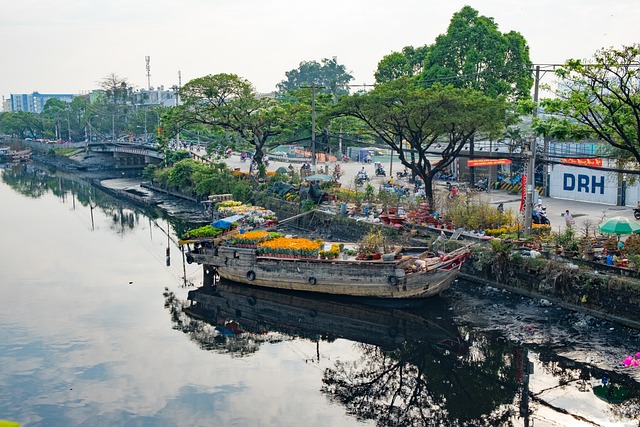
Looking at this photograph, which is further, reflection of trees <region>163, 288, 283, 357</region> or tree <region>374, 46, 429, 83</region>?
tree <region>374, 46, 429, 83</region>

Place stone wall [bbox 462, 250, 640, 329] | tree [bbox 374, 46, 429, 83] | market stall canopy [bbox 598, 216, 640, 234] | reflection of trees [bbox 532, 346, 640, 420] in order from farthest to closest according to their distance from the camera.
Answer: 1. tree [bbox 374, 46, 429, 83]
2. market stall canopy [bbox 598, 216, 640, 234]
3. stone wall [bbox 462, 250, 640, 329]
4. reflection of trees [bbox 532, 346, 640, 420]

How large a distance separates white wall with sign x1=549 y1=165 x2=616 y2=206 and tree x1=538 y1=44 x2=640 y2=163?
1281 centimetres

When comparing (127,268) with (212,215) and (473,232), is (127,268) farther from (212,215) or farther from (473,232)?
(473,232)

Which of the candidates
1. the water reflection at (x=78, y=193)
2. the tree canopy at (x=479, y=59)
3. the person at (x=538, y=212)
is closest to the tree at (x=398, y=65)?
the tree canopy at (x=479, y=59)

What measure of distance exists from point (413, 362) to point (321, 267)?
7985mm

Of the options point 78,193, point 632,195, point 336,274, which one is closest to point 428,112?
point 632,195

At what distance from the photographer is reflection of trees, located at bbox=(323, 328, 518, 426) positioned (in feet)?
69.7

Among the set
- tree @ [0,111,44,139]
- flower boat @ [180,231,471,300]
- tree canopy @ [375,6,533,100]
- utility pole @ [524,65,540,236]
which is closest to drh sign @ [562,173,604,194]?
tree canopy @ [375,6,533,100]

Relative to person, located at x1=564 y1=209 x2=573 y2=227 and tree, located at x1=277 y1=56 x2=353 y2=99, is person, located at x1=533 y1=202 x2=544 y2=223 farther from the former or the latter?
tree, located at x1=277 y1=56 x2=353 y2=99

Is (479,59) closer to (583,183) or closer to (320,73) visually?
(583,183)

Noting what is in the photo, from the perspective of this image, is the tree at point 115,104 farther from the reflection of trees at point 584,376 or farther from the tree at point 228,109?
the reflection of trees at point 584,376

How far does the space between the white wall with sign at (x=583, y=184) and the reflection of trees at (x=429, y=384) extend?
22.6 meters

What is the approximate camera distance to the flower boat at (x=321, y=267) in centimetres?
3025

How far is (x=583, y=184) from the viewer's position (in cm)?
4616
